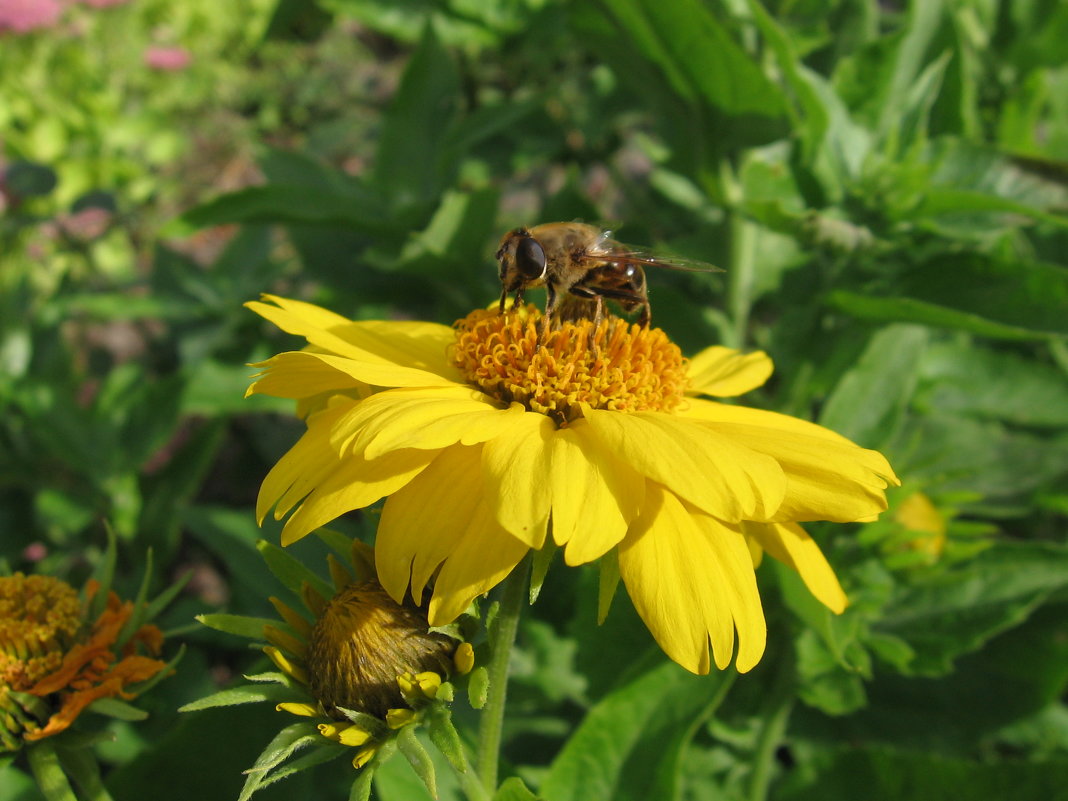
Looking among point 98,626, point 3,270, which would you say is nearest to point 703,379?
point 98,626

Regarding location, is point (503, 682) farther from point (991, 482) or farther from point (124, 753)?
point (991, 482)

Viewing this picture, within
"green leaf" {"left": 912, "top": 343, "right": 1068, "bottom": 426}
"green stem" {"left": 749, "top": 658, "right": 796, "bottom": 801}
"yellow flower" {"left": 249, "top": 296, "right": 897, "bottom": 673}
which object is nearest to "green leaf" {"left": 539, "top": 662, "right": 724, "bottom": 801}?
"green stem" {"left": 749, "top": 658, "right": 796, "bottom": 801}

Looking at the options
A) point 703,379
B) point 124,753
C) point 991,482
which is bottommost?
point 124,753

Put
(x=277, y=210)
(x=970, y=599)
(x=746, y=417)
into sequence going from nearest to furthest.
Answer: (x=746, y=417) < (x=970, y=599) < (x=277, y=210)

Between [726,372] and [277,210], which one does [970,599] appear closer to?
[726,372]

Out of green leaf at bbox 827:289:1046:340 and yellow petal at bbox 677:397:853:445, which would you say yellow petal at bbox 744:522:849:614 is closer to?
yellow petal at bbox 677:397:853:445

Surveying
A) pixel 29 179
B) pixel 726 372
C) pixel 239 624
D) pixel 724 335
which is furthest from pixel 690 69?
pixel 29 179
